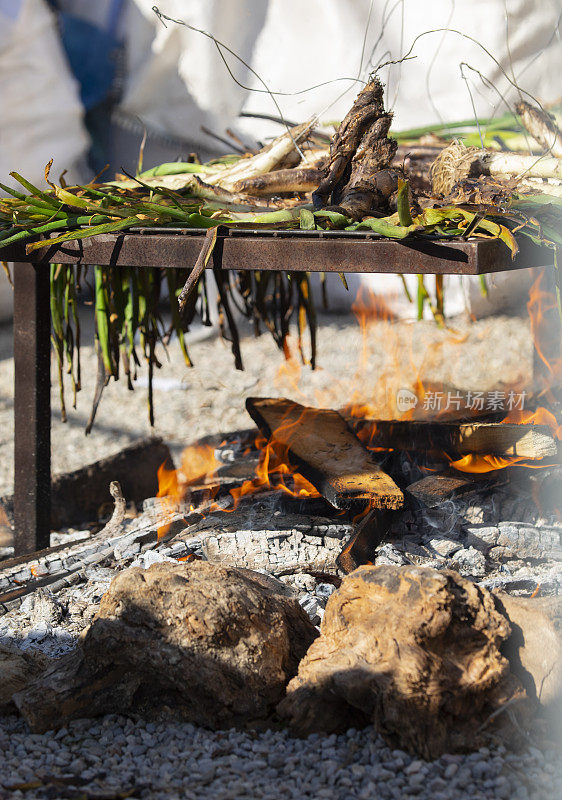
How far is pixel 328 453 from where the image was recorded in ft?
9.12

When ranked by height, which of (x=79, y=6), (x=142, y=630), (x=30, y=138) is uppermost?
(x=79, y=6)

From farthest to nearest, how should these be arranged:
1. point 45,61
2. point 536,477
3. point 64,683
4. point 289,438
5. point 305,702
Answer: point 45,61, point 289,438, point 536,477, point 64,683, point 305,702

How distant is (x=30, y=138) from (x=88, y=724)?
392cm

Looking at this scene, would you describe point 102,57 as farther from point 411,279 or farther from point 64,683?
point 64,683

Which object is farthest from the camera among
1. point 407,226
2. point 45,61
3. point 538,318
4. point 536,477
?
point 45,61

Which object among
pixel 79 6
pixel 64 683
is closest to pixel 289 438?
pixel 64 683

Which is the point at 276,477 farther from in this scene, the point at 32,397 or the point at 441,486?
the point at 32,397

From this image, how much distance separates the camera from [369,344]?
489 centimetres

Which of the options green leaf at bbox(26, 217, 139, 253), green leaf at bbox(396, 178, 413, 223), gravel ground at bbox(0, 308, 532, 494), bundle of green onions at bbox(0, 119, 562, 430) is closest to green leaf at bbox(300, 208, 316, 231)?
bundle of green onions at bbox(0, 119, 562, 430)

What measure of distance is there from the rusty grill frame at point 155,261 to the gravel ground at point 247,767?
1.03 m

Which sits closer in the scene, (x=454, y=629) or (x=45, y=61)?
(x=454, y=629)

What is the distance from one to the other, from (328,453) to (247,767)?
4.55 ft

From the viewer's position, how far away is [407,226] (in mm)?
1909

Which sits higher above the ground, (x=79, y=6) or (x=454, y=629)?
(x=79, y=6)
